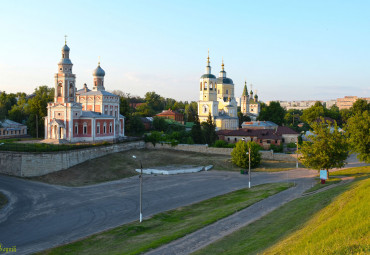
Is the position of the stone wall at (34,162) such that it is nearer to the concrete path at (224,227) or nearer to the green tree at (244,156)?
the green tree at (244,156)

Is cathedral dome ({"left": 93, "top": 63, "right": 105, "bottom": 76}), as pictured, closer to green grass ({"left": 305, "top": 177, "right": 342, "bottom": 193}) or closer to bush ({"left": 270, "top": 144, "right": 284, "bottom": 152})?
bush ({"left": 270, "top": 144, "right": 284, "bottom": 152})

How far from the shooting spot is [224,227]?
21.5 m

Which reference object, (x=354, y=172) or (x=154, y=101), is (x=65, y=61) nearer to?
(x=354, y=172)

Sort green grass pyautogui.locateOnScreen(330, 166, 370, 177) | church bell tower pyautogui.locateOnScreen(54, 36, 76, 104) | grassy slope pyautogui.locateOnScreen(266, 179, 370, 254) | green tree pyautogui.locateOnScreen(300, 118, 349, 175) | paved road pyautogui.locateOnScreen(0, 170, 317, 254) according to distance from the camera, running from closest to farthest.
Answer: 1. grassy slope pyautogui.locateOnScreen(266, 179, 370, 254)
2. paved road pyautogui.locateOnScreen(0, 170, 317, 254)
3. green tree pyautogui.locateOnScreen(300, 118, 349, 175)
4. green grass pyautogui.locateOnScreen(330, 166, 370, 177)
5. church bell tower pyautogui.locateOnScreen(54, 36, 76, 104)

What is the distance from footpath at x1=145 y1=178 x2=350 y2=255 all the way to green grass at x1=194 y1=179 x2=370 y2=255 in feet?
2.21

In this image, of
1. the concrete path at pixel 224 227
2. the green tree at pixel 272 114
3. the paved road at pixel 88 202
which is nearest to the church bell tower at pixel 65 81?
the paved road at pixel 88 202

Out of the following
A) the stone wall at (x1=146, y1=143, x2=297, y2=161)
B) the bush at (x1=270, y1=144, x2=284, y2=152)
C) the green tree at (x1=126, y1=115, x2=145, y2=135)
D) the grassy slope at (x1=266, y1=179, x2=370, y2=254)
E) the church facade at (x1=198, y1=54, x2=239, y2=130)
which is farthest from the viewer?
the church facade at (x1=198, y1=54, x2=239, y2=130)

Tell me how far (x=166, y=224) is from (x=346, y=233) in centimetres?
1341

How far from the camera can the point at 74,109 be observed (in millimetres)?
53062

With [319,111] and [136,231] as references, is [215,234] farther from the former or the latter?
[319,111]

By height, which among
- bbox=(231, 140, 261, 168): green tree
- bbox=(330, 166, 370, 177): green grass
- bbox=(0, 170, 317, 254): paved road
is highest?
bbox=(231, 140, 261, 168): green tree

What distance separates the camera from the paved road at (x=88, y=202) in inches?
928

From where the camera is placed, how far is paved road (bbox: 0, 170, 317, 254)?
23562 mm

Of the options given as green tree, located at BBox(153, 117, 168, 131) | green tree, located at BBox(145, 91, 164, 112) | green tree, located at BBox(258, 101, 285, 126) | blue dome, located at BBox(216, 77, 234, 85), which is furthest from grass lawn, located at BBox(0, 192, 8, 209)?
green tree, located at BBox(145, 91, 164, 112)
